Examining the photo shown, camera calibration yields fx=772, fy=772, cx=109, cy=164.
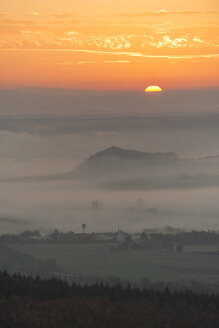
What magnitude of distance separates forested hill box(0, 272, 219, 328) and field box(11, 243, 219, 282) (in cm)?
9426

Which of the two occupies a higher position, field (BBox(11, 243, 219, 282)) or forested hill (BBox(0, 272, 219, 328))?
field (BBox(11, 243, 219, 282))

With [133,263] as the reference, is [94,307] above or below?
below

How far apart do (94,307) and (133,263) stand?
13655 centimetres

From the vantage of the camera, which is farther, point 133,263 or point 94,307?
point 133,263

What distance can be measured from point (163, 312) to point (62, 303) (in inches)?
246

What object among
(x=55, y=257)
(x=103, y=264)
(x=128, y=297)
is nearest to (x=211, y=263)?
(x=103, y=264)

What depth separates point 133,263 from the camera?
17538 cm

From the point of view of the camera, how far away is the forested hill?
35469 millimetres

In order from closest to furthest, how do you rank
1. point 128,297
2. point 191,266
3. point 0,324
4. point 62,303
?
point 0,324 → point 62,303 → point 128,297 → point 191,266

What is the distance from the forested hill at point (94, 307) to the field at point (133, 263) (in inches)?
3711

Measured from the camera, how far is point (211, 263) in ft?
591

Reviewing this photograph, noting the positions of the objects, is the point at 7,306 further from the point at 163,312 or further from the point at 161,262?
the point at 161,262

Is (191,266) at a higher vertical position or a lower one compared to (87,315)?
higher

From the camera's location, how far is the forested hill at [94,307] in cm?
3547
